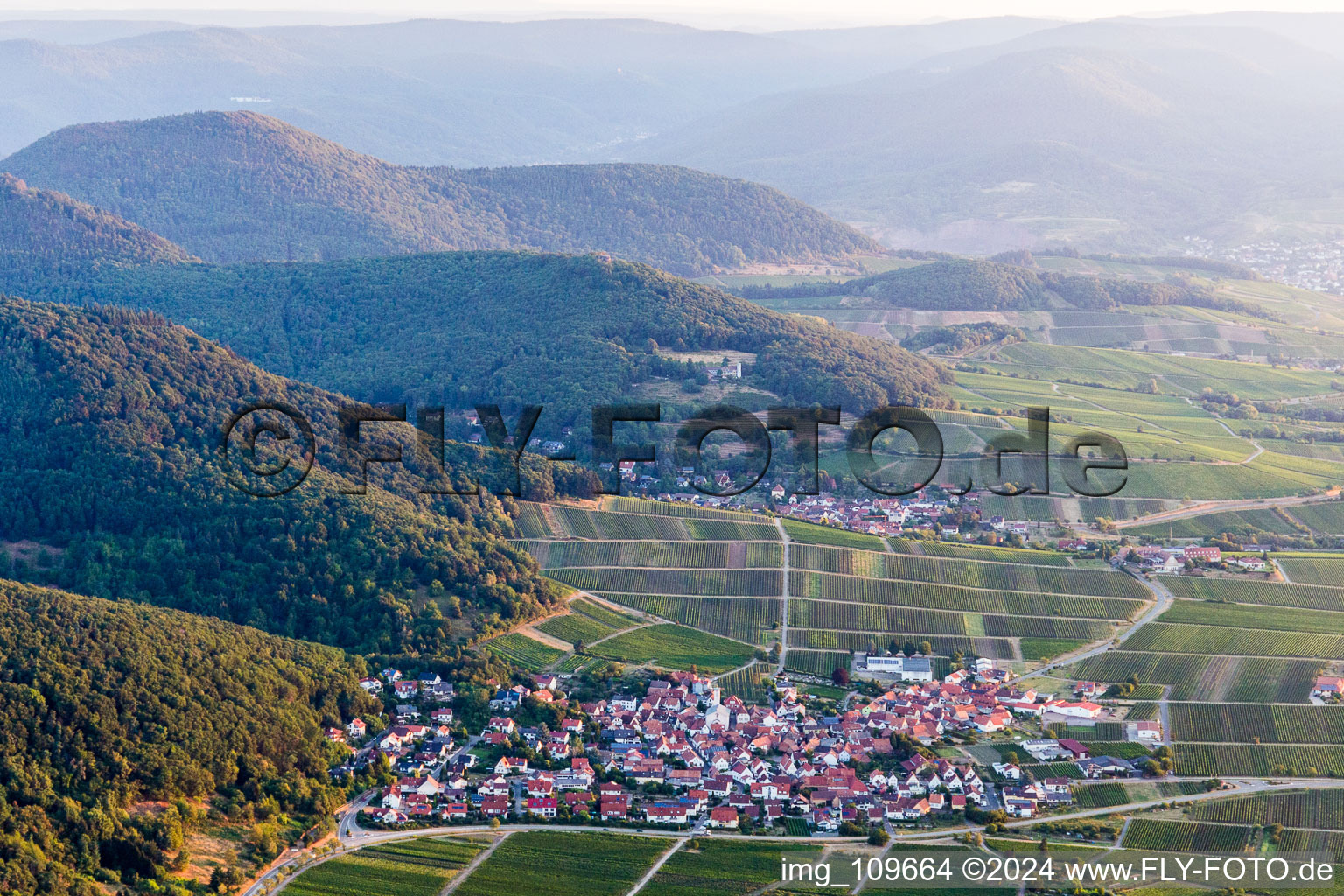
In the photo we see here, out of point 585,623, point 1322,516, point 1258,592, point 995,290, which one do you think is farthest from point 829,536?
point 995,290

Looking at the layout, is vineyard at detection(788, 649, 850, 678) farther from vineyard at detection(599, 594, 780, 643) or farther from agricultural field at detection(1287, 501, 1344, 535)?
agricultural field at detection(1287, 501, 1344, 535)

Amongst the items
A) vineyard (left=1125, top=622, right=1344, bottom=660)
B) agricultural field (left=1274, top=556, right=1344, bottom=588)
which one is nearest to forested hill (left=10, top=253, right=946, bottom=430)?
agricultural field (left=1274, top=556, right=1344, bottom=588)

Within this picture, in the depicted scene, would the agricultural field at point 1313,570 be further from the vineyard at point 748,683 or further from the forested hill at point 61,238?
the forested hill at point 61,238

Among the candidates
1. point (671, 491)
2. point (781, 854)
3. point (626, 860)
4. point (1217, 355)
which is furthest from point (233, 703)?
point (1217, 355)

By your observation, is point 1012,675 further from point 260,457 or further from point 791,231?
point 791,231

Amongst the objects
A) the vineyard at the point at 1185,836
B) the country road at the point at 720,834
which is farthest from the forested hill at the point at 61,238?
the vineyard at the point at 1185,836
